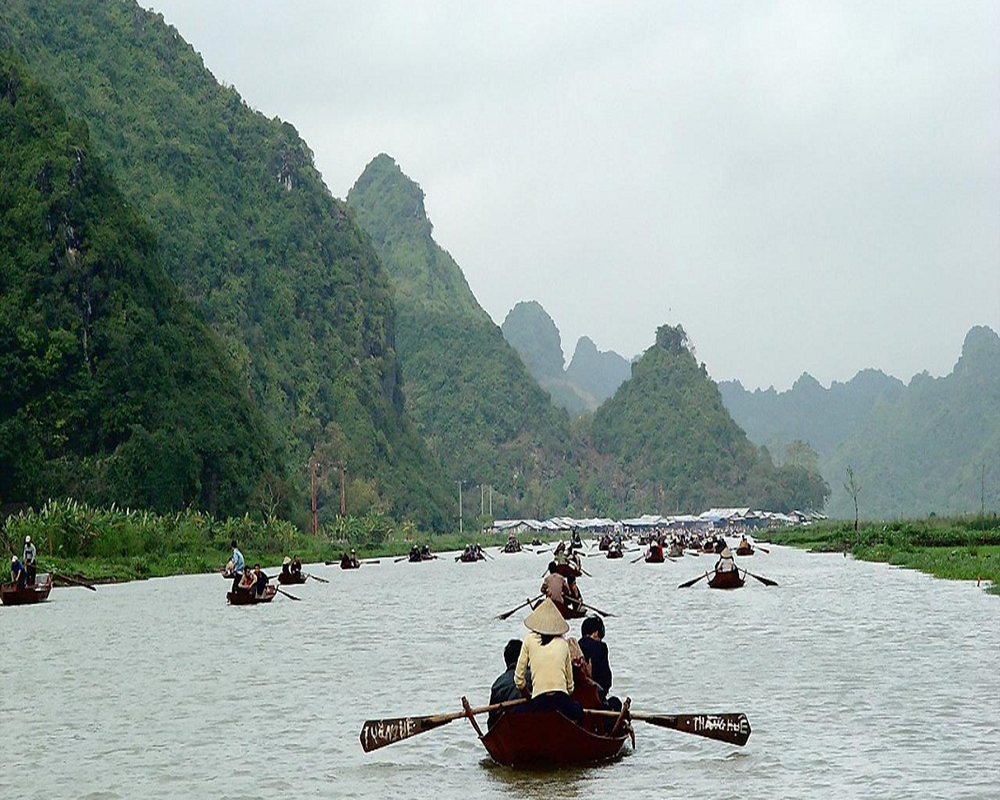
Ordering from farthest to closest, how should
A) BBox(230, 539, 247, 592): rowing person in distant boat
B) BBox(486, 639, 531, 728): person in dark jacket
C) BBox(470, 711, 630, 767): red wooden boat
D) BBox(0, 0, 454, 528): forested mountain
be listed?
1. BBox(0, 0, 454, 528): forested mountain
2. BBox(230, 539, 247, 592): rowing person in distant boat
3. BBox(486, 639, 531, 728): person in dark jacket
4. BBox(470, 711, 630, 767): red wooden boat

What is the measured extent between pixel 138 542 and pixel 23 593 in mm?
26045

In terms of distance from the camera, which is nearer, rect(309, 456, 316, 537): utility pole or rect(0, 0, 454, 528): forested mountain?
rect(309, 456, 316, 537): utility pole

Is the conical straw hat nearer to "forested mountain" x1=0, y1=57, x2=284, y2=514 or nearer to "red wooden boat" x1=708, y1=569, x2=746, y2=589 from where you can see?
"red wooden boat" x1=708, y1=569, x2=746, y2=589

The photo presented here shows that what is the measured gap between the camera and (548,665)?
1502 cm

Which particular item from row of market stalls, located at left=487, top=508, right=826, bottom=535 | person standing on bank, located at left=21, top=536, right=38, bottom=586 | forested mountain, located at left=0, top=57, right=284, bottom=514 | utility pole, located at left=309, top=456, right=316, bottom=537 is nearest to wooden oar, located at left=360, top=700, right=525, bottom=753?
person standing on bank, located at left=21, top=536, right=38, bottom=586

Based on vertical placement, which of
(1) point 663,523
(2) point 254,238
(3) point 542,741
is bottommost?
(3) point 542,741

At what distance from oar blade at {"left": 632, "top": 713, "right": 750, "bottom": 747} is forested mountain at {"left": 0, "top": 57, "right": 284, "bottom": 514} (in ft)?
256

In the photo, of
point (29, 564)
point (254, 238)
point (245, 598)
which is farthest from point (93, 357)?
point (254, 238)

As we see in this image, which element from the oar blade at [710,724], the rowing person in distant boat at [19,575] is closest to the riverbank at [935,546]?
the oar blade at [710,724]

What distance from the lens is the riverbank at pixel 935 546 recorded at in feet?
177

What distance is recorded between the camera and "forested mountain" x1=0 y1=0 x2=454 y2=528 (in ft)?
512

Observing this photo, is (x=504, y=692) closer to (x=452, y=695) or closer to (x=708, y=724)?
(x=708, y=724)

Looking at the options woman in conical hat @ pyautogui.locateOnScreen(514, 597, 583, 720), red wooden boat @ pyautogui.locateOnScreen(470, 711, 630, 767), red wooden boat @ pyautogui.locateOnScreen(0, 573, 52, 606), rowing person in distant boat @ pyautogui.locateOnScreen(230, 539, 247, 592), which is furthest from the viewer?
rowing person in distant boat @ pyautogui.locateOnScreen(230, 539, 247, 592)

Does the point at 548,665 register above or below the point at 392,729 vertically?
above
